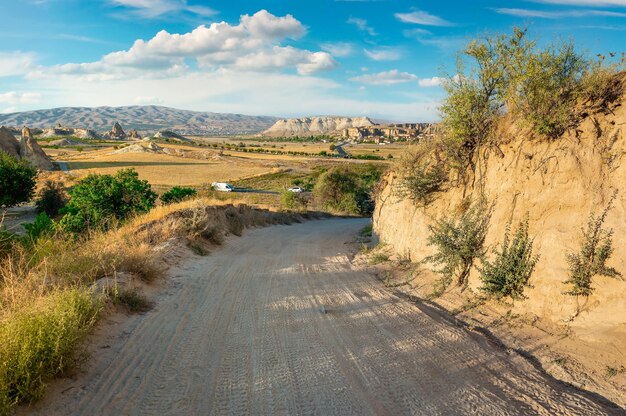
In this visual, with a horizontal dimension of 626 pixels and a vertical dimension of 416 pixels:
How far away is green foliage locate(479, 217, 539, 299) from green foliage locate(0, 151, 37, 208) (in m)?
37.1

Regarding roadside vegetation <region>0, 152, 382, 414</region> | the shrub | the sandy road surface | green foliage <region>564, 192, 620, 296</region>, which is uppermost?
green foliage <region>564, 192, 620, 296</region>

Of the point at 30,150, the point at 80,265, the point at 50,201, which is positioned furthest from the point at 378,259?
the point at 30,150

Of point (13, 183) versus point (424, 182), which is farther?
point (13, 183)

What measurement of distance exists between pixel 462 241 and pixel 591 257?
261cm

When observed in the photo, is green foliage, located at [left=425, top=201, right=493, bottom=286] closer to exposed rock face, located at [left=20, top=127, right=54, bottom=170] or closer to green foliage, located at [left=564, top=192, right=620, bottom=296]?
green foliage, located at [left=564, top=192, right=620, bottom=296]

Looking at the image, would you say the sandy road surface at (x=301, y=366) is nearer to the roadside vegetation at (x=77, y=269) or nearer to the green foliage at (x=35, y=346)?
the green foliage at (x=35, y=346)

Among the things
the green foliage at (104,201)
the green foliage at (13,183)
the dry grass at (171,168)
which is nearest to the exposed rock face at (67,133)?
the dry grass at (171,168)

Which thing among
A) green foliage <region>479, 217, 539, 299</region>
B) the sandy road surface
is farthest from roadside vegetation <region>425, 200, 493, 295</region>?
the sandy road surface

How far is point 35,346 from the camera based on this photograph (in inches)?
167

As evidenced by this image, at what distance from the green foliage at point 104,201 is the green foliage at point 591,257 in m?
16.3

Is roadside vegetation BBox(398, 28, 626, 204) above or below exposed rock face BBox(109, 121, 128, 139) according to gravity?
below

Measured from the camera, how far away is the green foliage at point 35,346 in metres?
3.91

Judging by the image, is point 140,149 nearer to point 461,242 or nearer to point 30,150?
point 30,150

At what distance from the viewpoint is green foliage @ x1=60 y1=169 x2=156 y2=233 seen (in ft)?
56.0
